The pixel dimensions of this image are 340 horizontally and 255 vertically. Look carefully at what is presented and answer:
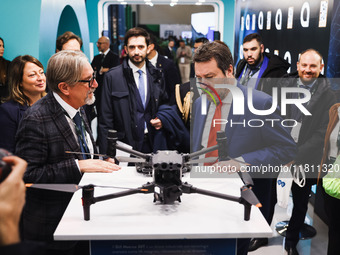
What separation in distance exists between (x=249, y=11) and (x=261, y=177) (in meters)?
5.50

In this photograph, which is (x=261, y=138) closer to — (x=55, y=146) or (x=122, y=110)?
(x=55, y=146)

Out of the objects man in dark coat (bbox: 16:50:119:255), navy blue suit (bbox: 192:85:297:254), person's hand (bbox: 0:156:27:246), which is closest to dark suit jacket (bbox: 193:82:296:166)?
navy blue suit (bbox: 192:85:297:254)

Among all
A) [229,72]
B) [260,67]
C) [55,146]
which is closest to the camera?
[55,146]

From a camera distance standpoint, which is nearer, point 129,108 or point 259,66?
point 129,108

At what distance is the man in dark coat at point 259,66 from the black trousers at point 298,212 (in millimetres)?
1206

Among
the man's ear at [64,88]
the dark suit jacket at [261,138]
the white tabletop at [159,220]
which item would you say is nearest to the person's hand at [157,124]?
the dark suit jacket at [261,138]

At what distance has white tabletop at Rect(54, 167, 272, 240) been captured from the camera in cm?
152

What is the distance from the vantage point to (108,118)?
3.47m

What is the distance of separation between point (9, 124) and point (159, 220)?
5.19ft

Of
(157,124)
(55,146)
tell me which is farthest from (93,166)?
(157,124)

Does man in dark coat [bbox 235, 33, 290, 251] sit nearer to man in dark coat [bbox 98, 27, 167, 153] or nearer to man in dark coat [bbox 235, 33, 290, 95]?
man in dark coat [bbox 235, 33, 290, 95]

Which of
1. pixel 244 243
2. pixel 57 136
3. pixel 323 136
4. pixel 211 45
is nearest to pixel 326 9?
pixel 323 136

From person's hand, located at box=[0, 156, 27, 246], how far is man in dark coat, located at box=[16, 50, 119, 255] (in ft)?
3.08

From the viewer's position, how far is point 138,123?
3484 mm
